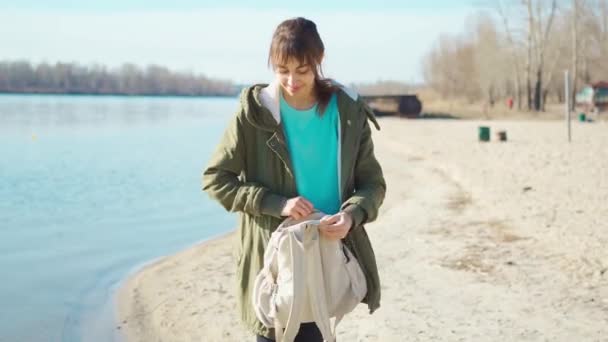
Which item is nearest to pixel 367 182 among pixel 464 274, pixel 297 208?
pixel 297 208

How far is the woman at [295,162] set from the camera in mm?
2566

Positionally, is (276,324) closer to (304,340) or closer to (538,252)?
(304,340)

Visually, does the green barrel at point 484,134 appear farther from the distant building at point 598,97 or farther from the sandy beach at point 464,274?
the distant building at point 598,97

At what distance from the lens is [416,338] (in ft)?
16.9

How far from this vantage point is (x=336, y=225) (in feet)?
8.33

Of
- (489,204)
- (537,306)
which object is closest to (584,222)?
(489,204)

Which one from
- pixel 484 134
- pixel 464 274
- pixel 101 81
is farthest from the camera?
pixel 101 81

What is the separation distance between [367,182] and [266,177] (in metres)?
0.39

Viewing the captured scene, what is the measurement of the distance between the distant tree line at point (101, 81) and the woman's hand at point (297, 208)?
145468 mm

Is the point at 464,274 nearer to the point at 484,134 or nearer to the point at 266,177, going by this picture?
the point at 266,177

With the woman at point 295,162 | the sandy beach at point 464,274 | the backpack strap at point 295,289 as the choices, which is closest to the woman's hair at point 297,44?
the woman at point 295,162

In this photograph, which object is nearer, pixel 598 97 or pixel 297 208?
pixel 297 208

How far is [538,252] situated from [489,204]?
3821 mm

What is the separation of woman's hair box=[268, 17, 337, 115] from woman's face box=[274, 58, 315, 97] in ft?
0.05
